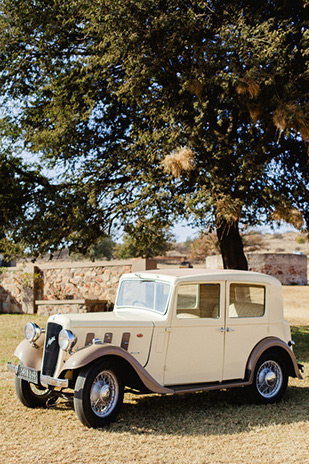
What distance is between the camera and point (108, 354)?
5109mm

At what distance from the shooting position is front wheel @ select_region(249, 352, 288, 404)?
6.15 m

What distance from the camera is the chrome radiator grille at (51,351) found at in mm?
5392

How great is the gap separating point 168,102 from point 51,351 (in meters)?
6.82

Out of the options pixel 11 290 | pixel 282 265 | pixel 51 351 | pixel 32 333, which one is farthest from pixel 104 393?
pixel 282 265

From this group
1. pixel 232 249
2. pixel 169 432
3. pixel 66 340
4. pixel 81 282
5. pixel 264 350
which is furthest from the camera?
pixel 81 282

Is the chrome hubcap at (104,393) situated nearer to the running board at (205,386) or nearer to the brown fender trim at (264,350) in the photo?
the running board at (205,386)

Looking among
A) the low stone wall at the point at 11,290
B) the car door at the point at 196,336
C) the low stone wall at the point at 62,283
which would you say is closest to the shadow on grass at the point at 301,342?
the car door at the point at 196,336

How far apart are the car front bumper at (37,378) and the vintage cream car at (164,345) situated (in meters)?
0.01

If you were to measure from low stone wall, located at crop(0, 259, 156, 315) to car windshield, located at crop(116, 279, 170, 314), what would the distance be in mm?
6163

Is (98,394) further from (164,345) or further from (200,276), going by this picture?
(200,276)

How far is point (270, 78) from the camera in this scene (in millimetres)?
9203

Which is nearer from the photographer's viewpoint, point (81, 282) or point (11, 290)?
point (81, 282)

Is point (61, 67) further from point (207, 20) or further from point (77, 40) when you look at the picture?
point (207, 20)

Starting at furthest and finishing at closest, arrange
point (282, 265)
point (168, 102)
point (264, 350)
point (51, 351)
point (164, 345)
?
point (282, 265)
point (168, 102)
point (264, 350)
point (164, 345)
point (51, 351)
